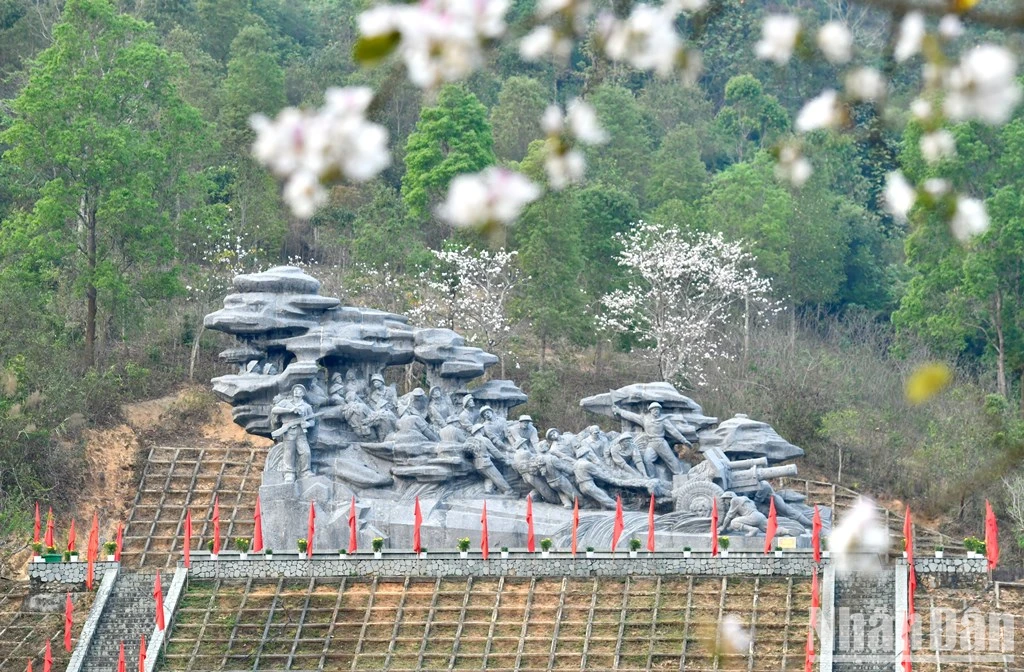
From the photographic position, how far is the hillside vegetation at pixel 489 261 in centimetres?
3425

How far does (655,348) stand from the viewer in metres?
37.2

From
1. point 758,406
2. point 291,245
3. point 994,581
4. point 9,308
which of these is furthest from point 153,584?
point 291,245

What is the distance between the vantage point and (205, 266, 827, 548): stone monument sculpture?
26.8m

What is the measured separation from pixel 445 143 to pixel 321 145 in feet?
112

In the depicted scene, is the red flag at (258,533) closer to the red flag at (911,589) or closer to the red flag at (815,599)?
the red flag at (815,599)

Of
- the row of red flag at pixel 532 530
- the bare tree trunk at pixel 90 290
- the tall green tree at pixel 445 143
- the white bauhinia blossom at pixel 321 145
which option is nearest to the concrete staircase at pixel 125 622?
the row of red flag at pixel 532 530

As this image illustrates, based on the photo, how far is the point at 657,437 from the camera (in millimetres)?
27438

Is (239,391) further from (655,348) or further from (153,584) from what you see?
(655,348)

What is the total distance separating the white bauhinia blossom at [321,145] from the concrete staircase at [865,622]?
19.2 meters

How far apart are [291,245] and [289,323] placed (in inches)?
526

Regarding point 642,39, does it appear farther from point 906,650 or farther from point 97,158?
point 97,158

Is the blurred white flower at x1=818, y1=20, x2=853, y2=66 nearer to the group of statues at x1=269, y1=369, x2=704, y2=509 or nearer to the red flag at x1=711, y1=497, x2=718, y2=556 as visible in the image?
the red flag at x1=711, y1=497, x2=718, y2=556

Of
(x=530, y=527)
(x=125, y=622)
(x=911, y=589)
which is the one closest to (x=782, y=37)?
(x=911, y=589)

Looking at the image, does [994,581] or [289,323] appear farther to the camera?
[289,323]
